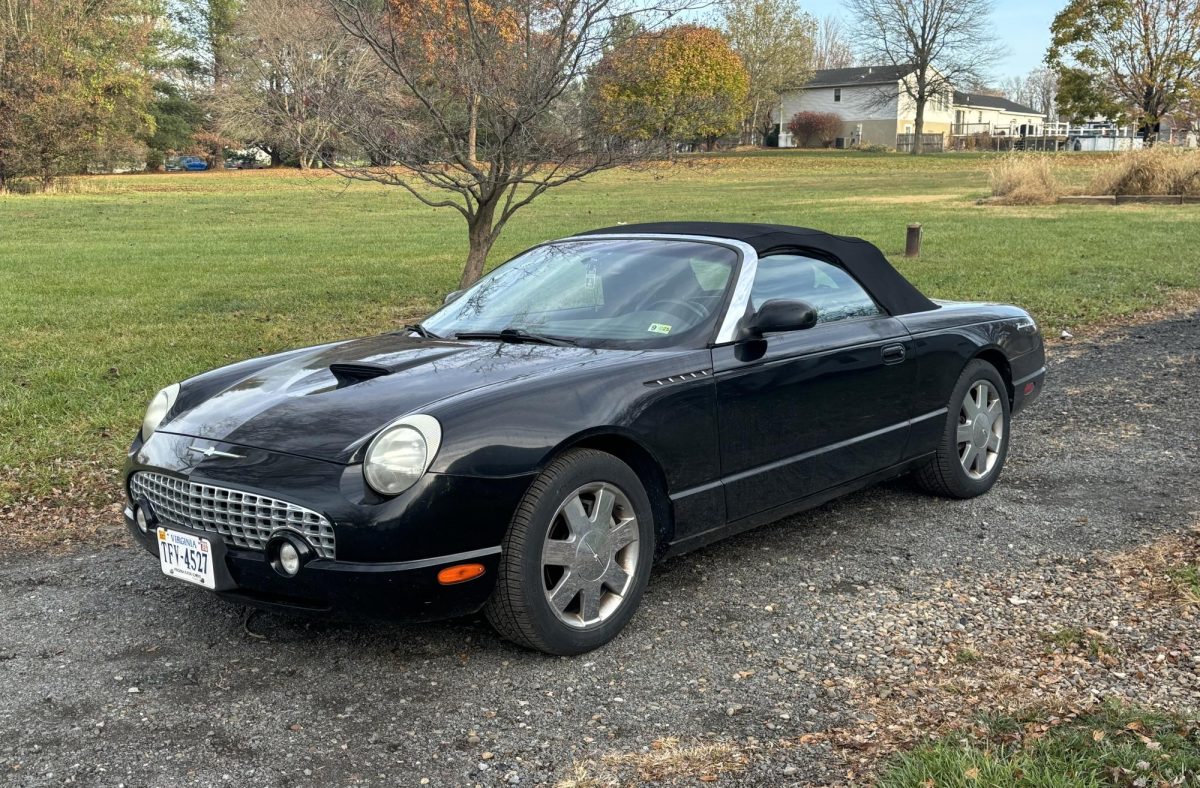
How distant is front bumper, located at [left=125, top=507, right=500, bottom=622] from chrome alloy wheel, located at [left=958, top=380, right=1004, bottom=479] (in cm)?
285

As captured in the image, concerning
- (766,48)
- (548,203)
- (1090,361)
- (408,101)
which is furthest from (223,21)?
(1090,361)

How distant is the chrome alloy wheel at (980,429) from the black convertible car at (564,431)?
2cm

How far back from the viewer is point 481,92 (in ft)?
31.4

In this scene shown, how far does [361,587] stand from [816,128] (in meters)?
90.4

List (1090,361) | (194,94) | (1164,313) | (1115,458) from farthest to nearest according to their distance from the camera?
(194,94)
(1164,313)
(1090,361)
(1115,458)

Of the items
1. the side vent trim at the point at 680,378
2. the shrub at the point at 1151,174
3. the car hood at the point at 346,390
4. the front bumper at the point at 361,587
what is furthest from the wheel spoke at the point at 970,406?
the shrub at the point at 1151,174

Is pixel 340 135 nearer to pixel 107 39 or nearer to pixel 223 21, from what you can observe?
pixel 107 39

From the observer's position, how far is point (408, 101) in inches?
420

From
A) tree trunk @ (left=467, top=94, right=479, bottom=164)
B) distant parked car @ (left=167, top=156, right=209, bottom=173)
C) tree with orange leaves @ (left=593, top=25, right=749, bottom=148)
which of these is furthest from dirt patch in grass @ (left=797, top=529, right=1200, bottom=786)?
distant parked car @ (left=167, top=156, right=209, bottom=173)

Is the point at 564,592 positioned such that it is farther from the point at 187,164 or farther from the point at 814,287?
the point at 187,164

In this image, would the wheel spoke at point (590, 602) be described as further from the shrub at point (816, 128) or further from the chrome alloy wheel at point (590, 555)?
the shrub at point (816, 128)

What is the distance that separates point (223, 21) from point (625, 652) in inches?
2865

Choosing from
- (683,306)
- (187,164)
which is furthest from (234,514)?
(187,164)

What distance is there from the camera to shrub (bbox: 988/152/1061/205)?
2781cm
